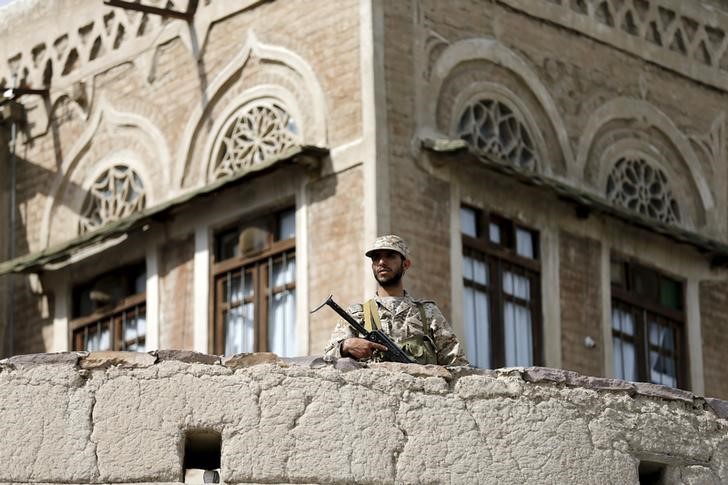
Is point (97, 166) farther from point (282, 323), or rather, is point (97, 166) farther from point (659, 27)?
point (659, 27)

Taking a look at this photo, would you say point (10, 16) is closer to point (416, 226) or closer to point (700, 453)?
point (416, 226)

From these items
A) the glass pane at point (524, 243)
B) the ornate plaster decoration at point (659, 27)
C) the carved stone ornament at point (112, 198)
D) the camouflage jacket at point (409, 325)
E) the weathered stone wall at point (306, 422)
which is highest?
the ornate plaster decoration at point (659, 27)

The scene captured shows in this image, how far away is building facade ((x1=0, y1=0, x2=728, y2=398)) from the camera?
2517 cm

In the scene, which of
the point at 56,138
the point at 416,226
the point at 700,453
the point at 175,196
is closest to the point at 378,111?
the point at 416,226

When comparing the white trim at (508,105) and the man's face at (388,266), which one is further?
the white trim at (508,105)

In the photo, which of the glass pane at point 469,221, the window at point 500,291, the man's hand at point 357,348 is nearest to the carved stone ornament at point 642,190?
the window at point 500,291

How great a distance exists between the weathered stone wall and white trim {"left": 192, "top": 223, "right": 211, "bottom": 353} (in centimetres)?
1310

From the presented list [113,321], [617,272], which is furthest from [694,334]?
[113,321]

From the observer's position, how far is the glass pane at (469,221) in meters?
25.4

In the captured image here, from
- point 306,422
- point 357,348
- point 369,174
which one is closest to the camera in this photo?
point 306,422

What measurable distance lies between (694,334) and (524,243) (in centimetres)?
263

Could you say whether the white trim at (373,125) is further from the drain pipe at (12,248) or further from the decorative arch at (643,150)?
the drain pipe at (12,248)

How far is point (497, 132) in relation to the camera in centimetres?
2642

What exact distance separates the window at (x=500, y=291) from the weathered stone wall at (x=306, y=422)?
1194 centimetres
